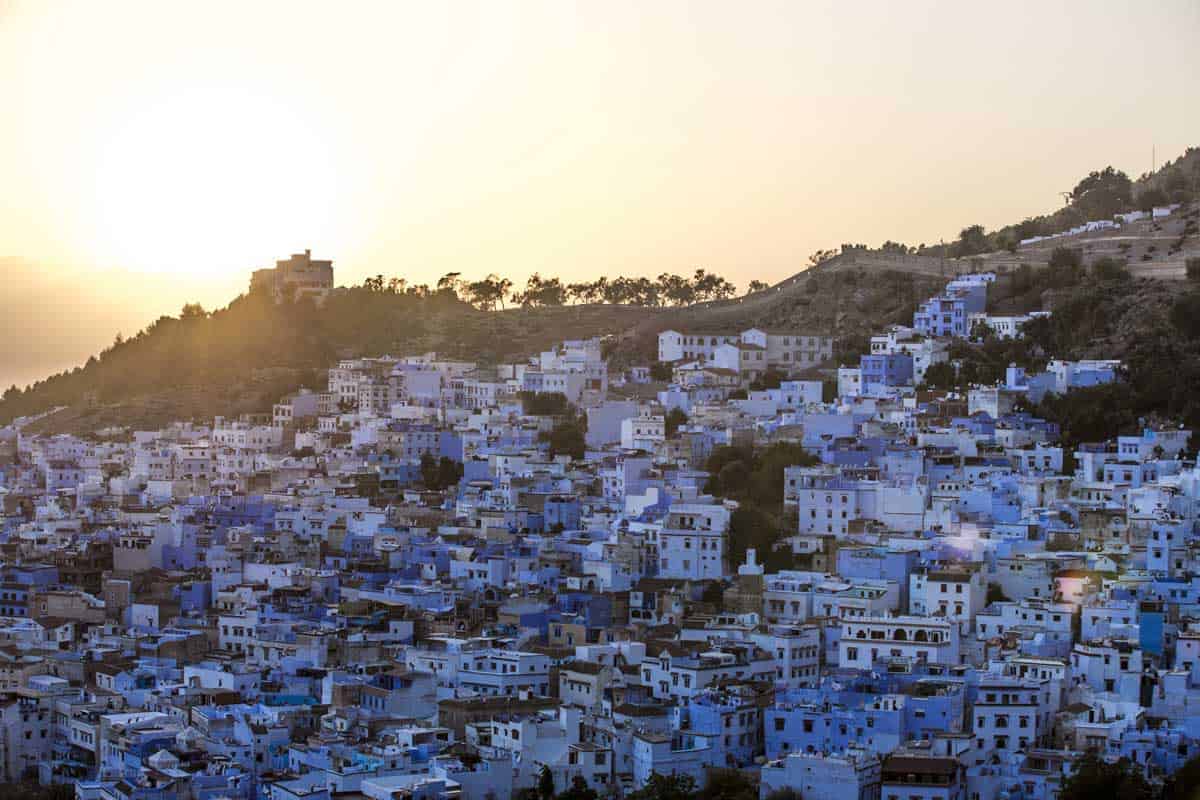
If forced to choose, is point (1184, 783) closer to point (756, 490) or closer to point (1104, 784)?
point (1104, 784)

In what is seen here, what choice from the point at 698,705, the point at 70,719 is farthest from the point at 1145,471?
the point at 70,719

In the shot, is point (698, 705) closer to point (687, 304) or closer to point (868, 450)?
point (868, 450)

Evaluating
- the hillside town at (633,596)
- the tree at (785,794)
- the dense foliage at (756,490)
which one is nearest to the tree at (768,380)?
the hillside town at (633,596)

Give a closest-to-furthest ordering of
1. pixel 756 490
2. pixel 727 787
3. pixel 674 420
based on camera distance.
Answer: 1. pixel 727 787
2. pixel 756 490
3. pixel 674 420

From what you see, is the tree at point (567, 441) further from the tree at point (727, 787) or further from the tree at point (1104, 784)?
the tree at point (1104, 784)

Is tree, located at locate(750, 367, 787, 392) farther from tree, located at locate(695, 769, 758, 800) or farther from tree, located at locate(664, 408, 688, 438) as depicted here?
tree, located at locate(695, 769, 758, 800)

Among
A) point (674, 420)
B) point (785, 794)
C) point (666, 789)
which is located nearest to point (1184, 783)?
point (785, 794)
